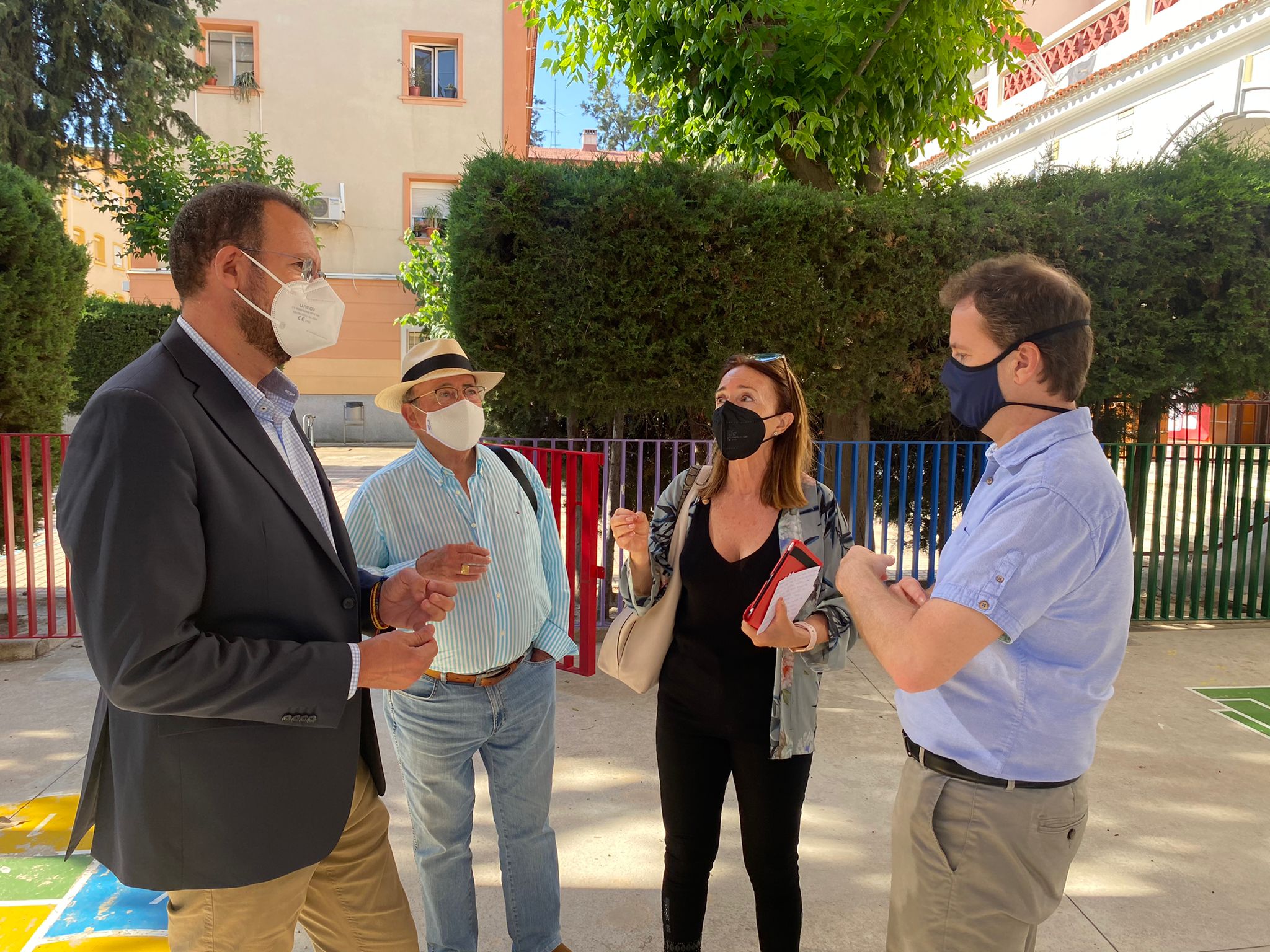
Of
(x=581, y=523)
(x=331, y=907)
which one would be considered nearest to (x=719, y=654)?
(x=331, y=907)

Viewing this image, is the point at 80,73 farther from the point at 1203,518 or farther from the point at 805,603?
the point at 1203,518

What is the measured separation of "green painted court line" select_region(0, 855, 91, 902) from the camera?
3109 millimetres

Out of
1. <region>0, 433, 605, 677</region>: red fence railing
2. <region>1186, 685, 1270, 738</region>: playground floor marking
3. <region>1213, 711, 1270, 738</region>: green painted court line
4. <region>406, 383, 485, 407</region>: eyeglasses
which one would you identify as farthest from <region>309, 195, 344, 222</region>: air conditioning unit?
<region>1213, 711, 1270, 738</region>: green painted court line

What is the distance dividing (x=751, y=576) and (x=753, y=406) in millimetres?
564

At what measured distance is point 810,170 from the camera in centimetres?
780

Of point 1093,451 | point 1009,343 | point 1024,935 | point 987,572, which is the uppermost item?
point 1009,343

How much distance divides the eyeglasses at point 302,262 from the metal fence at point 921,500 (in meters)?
4.11

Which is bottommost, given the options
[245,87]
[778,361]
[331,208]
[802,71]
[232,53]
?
[778,361]

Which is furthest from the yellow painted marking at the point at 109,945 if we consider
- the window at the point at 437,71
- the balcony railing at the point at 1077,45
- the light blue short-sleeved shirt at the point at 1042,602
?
the window at the point at 437,71

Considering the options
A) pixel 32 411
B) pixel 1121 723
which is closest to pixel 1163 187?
pixel 1121 723

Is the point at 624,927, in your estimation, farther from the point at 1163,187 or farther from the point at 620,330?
the point at 1163,187

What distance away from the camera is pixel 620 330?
6293 mm

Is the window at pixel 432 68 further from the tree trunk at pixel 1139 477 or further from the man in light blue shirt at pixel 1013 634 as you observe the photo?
the man in light blue shirt at pixel 1013 634

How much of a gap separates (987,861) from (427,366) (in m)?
2.22
